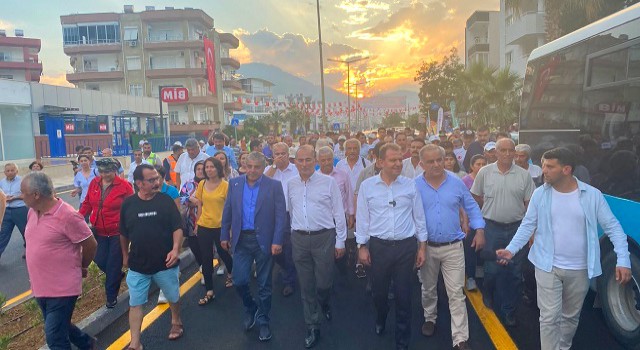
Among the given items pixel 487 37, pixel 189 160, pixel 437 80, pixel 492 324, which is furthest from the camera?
pixel 487 37

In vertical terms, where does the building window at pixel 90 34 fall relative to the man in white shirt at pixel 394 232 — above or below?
above

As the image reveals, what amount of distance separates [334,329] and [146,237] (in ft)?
6.88

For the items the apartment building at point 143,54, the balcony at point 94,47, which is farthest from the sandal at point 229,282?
the balcony at point 94,47

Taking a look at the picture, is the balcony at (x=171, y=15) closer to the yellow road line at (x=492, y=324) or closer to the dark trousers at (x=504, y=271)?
the yellow road line at (x=492, y=324)

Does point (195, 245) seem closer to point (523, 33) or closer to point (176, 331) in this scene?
point (176, 331)

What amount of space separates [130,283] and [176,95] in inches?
1797

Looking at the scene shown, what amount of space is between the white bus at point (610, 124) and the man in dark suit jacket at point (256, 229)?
3.29 metres

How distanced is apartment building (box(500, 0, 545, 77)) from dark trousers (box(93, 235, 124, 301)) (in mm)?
27178

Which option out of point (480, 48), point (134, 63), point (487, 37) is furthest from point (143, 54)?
point (487, 37)

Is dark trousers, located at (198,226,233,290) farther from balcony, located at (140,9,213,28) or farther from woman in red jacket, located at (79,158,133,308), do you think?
balcony, located at (140,9,213,28)

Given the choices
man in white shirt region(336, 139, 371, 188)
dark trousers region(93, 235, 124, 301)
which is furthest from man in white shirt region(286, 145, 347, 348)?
man in white shirt region(336, 139, 371, 188)

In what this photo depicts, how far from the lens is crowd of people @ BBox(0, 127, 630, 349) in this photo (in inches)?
153

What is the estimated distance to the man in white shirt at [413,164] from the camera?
277 inches

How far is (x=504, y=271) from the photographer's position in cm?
514
